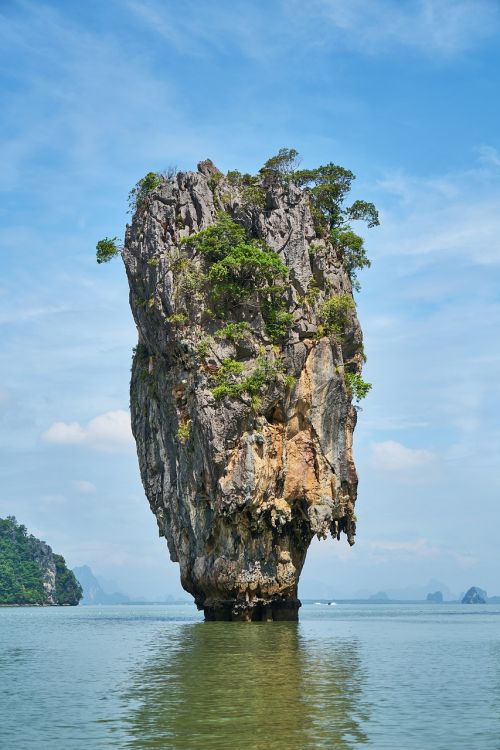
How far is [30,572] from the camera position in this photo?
409 feet

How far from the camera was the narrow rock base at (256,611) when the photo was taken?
36.7 metres

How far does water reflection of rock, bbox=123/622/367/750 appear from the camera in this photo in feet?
42.5

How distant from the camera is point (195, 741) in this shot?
500 inches

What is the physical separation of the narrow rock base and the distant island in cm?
8888

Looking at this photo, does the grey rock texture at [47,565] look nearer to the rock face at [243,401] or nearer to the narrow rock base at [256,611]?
the rock face at [243,401]

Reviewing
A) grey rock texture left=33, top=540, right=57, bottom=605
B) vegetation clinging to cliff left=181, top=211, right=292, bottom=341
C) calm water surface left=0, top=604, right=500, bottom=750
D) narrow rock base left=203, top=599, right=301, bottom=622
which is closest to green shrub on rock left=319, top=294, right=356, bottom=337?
vegetation clinging to cliff left=181, top=211, right=292, bottom=341

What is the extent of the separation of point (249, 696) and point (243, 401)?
1959 cm

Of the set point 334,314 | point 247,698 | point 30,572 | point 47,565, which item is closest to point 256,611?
point 334,314

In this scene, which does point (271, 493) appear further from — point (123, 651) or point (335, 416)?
point (123, 651)

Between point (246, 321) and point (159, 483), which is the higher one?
point (246, 321)

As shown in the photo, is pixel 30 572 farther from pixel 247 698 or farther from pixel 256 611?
pixel 247 698

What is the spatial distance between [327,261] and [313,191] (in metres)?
4.07

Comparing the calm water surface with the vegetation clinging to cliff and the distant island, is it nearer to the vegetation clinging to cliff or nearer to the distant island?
the vegetation clinging to cliff

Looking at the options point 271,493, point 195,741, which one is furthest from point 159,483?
point 195,741
